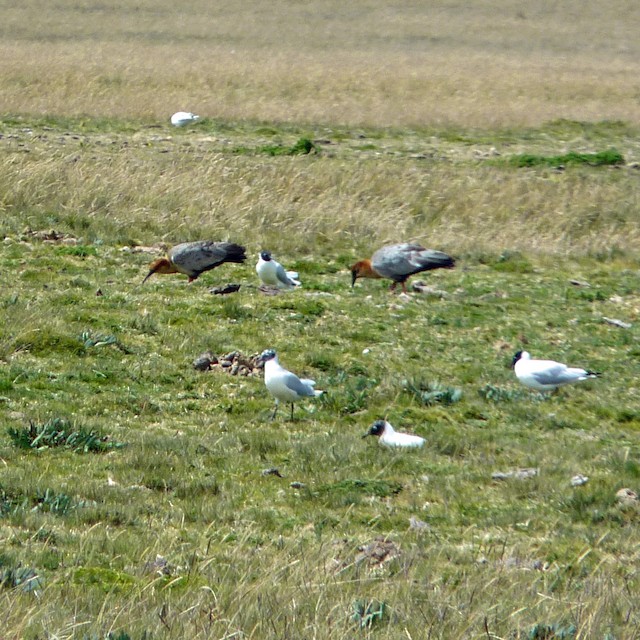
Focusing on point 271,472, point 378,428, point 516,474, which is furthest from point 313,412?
point 516,474

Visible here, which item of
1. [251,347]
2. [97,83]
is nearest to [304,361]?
[251,347]

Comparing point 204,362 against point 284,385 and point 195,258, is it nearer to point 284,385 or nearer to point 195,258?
point 284,385

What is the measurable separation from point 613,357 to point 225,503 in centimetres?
612

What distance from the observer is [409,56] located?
5175cm

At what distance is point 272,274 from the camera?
12820 mm

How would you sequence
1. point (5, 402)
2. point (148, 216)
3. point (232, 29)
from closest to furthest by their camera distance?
point (5, 402) < point (148, 216) < point (232, 29)

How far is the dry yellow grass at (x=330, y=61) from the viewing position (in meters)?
31.2

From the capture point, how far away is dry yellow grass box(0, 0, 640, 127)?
102ft

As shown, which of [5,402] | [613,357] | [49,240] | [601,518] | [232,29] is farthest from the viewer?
[232,29]

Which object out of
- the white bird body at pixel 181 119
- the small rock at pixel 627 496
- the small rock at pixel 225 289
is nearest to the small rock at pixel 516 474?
the small rock at pixel 627 496

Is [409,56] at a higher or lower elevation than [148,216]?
lower

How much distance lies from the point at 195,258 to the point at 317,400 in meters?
4.04

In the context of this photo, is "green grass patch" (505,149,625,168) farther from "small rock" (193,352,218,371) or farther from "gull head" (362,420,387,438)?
"gull head" (362,420,387,438)

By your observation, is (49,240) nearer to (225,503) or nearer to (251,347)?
(251,347)
